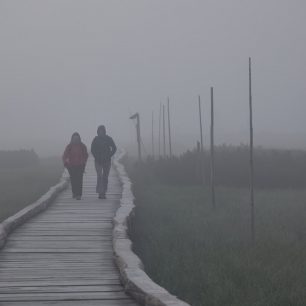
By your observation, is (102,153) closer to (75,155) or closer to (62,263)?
(75,155)

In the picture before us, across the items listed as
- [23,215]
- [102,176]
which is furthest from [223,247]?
[102,176]

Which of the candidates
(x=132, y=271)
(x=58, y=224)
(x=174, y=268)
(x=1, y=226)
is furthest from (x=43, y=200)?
(x=132, y=271)

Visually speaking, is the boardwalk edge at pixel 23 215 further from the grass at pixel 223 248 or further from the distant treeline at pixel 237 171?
the distant treeline at pixel 237 171

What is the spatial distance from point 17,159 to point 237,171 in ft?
61.1

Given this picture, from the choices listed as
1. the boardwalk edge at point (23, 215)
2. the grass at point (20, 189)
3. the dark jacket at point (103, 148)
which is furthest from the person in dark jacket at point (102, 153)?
the grass at point (20, 189)

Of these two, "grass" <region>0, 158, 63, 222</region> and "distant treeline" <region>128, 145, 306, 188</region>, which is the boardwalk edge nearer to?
"grass" <region>0, 158, 63, 222</region>

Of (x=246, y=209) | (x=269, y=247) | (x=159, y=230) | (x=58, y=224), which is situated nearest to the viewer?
(x=269, y=247)

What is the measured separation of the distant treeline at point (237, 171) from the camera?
92.4ft

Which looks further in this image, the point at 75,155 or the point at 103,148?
the point at 103,148

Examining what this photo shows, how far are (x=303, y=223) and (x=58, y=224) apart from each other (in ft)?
18.3

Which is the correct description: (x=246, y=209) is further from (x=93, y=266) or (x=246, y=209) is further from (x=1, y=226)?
(x=93, y=266)

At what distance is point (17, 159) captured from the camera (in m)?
44.2

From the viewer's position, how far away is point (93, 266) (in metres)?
10.7

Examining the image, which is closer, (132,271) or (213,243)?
(132,271)
